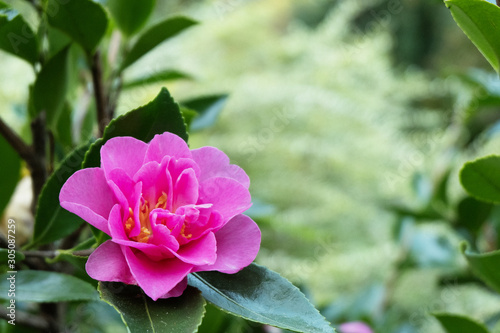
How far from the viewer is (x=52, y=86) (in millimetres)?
345

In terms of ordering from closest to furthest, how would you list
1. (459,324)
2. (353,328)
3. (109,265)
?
(109,265)
(459,324)
(353,328)

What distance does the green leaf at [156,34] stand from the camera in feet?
1.20

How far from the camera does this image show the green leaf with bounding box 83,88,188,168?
250 mm

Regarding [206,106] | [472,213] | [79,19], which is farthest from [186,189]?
[472,213]

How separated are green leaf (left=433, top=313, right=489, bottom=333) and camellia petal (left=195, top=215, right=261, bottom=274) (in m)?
0.18

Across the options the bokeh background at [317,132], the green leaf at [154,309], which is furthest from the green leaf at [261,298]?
the bokeh background at [317,132]

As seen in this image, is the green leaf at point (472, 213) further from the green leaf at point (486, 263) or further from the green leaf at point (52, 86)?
the green leaf at point (52, 86)

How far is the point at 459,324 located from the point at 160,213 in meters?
0.24

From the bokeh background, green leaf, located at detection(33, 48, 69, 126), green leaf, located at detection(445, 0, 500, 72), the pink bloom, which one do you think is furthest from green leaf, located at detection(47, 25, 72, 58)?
the bokeh background

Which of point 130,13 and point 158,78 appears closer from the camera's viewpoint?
point 130,13

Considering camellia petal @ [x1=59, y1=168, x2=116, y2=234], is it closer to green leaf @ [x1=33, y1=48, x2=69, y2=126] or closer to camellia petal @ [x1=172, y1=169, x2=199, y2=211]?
camellia petal @ [x1=172, y1=169, x2=199, y2=211]

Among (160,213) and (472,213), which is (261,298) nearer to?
(160,213)

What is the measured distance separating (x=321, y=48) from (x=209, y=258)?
206 centimetres

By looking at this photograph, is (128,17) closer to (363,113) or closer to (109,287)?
(109,287)
